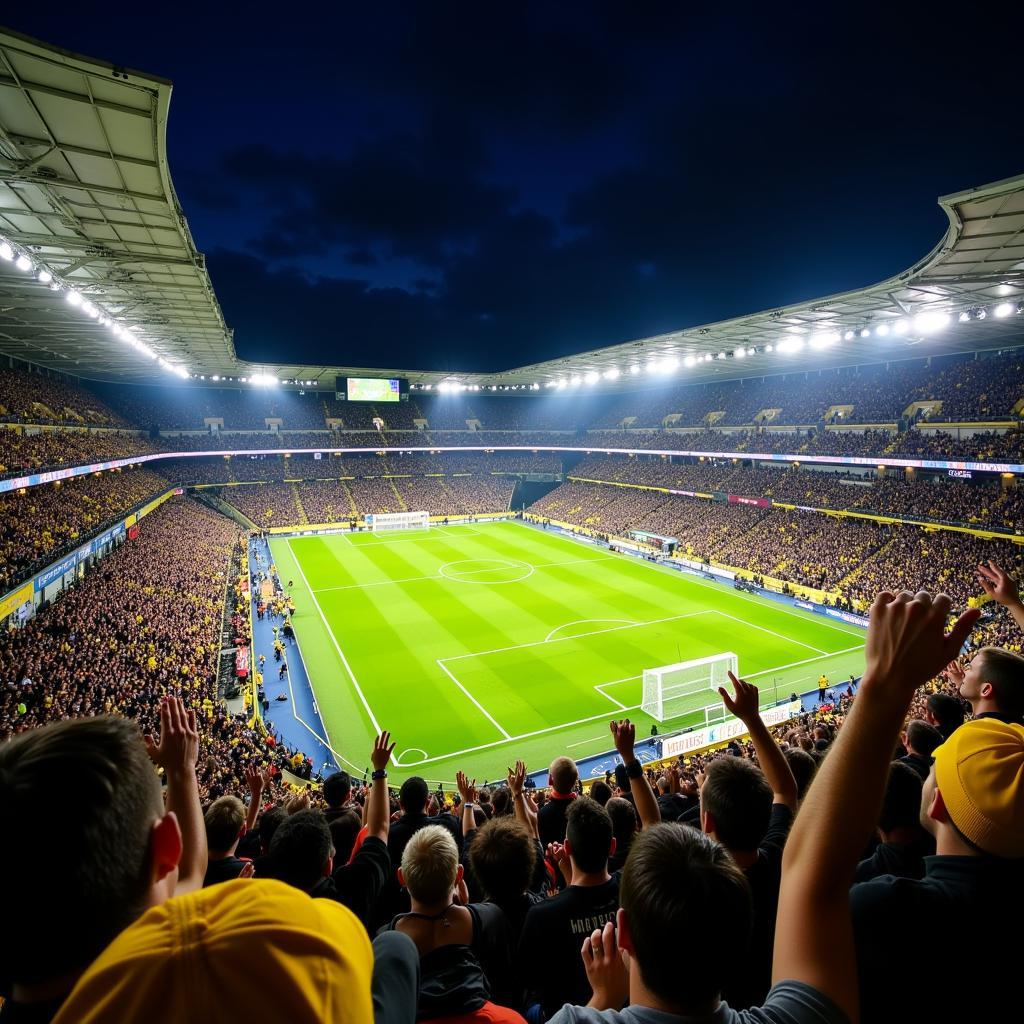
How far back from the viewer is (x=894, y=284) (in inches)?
982

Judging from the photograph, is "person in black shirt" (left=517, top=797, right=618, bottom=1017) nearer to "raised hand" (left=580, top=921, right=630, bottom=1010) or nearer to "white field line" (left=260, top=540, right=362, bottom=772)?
"raised hand" (left=580, top=921, right=630, bottom=1010)

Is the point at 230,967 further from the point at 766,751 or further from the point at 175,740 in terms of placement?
the point at 766,751

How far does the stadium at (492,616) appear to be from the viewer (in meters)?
1.71

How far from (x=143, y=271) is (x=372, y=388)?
164 ft

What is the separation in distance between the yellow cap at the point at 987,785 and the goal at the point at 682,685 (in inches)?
835

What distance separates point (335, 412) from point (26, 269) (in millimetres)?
60706

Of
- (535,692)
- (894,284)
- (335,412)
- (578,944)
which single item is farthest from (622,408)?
(578,944)

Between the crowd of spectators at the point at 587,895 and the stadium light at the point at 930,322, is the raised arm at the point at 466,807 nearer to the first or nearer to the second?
the crowd of spectators at the point at 587,895

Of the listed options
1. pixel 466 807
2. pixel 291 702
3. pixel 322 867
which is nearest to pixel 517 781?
pixel 466 807

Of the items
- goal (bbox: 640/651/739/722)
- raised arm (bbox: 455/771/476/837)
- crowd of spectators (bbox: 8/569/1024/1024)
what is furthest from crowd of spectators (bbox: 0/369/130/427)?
crowd of spectators (bbox: 8/569/1024/1024)

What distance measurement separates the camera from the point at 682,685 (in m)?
24.4

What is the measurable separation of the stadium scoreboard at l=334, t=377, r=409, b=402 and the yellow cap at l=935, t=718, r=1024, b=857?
237 feet

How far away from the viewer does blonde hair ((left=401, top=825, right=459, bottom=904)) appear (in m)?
3.18

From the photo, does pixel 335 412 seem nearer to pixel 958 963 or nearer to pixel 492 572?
pixel 492 572
